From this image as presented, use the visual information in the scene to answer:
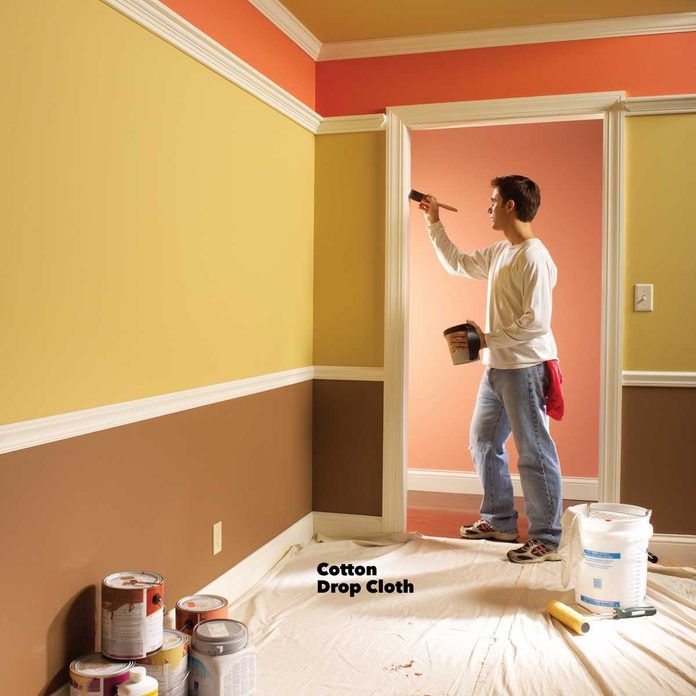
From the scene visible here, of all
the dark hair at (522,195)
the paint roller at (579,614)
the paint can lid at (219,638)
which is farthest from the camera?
the dark hair at (522,195)

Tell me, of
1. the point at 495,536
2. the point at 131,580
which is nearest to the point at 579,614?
the point at 495,536

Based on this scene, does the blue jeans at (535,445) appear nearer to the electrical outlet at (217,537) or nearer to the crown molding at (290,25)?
the electrical outlet at (217,537)

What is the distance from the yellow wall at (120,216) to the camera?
1.77 meters

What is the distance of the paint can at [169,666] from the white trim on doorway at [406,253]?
1736 millimetres

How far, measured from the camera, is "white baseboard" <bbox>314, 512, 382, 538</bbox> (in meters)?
3.66

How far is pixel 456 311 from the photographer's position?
4680 millimetres

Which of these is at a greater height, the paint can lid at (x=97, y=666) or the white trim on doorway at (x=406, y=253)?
the white trim on doorway at (x=406, y=253)

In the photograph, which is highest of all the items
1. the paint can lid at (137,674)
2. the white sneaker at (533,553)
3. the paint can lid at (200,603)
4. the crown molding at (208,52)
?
the crown molding at (208,52)

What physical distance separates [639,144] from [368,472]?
6.22 feet

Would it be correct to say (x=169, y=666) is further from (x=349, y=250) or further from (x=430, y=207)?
(x=430, y=207)

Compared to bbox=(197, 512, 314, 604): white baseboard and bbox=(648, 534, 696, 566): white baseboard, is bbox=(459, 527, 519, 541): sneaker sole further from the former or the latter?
bbox=(197, 512, 314, 604): white baseboard

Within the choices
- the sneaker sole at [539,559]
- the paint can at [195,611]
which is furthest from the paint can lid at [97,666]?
the sneaker sole at [539,559]

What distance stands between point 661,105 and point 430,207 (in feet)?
3.48

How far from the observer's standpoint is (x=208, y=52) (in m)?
2.57
